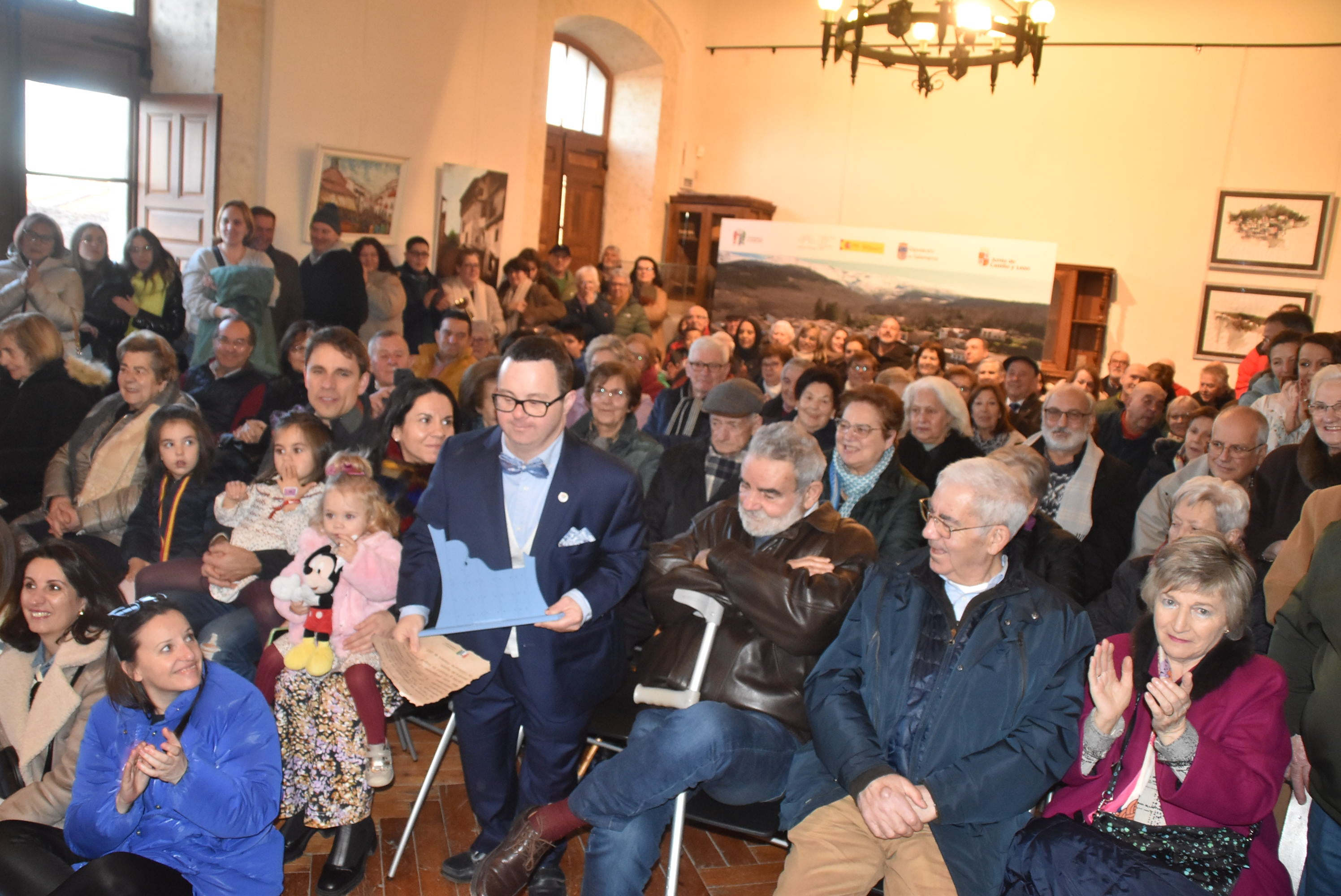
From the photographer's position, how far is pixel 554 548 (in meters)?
2.58

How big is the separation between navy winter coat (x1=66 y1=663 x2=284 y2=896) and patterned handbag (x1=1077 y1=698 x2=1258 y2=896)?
1.93m

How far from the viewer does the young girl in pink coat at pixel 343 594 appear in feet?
9.25

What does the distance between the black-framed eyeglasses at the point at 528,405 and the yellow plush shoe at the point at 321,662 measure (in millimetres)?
934

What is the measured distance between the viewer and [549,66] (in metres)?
10.4

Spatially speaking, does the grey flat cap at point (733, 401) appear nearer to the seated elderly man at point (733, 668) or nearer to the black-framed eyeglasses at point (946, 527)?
the seated elderly man at point (733, 668)

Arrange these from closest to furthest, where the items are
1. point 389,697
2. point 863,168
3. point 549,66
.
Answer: point 389,697 → point 549,66 → point 863,168

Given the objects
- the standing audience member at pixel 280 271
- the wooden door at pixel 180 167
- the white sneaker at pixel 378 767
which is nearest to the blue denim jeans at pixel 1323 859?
the white sneaker at pixel 378 767

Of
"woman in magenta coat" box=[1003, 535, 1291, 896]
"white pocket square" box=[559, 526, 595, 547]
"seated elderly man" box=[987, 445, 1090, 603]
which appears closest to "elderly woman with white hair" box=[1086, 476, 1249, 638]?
"seated elderly man" box=[987, 445, 1090, 603]

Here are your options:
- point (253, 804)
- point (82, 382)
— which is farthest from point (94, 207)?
point (253, 804)

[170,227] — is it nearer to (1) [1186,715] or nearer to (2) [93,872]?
(2) [93,872]

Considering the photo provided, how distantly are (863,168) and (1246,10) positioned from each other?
4407mm

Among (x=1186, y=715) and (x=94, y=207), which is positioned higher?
(x=94, y=207)

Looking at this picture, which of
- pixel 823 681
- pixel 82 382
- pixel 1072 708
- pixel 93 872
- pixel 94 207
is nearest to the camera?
pixel 93 872

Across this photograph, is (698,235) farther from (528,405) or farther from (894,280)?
(528,405)
